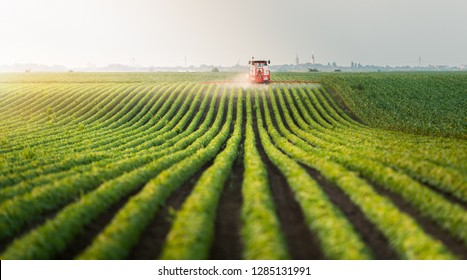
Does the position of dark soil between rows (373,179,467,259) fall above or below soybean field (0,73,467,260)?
below

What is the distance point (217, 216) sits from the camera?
1112 cm

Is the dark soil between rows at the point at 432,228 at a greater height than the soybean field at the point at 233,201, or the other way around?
the soybean field at the point at 233,201

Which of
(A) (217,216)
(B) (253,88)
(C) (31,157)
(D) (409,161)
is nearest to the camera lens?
(A) (217,216)

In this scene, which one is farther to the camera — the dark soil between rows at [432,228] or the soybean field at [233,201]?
the dark soil between rows at [432,228]

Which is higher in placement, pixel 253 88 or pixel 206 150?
pixel 253 88

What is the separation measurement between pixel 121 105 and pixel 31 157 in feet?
95.7

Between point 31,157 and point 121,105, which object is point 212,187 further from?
point 121,105

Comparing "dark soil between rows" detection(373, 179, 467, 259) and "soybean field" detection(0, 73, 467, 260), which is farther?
"dark soil between rows" detection(373, 179, 467, 259)

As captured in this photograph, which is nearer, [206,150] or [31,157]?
[31,157]

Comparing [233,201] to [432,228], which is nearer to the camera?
[432,228]
